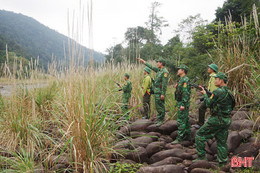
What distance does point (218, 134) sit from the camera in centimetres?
272

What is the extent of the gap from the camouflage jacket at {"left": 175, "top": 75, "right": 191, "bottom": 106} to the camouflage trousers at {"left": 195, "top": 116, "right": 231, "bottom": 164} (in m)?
0.84

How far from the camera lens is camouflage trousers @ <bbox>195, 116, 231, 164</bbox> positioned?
263 cm

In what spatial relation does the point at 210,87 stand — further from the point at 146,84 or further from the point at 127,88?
the point at 127,88

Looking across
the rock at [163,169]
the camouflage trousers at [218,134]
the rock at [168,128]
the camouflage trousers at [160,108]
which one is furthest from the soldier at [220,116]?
the camouflage trousers at [160,108]

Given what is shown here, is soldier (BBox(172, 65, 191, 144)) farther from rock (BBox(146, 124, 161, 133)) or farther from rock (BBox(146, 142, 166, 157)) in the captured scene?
rock (BBox(146, 124, 161, 133))

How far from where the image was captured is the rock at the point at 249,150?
8.82 ft

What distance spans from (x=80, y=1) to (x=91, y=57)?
71 centimetres

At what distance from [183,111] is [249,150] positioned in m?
1.22

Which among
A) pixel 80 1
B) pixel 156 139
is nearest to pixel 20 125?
pixel 80 1

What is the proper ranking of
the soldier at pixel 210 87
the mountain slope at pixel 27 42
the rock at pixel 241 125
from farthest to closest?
the mountain slope at pixel 27 42, the soldier at pixel 210 87, the rock at pixel 241 125

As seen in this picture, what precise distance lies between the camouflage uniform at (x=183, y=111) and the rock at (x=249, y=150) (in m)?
0.93

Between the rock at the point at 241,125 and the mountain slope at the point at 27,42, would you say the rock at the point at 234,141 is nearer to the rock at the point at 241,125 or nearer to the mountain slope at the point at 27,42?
the rock at the point at 241,125

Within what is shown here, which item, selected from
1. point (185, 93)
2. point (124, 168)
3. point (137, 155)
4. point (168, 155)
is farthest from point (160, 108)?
point (124, 168)

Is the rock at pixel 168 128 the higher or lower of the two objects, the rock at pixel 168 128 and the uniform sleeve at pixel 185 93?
the lower
